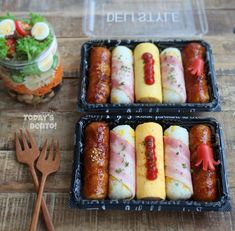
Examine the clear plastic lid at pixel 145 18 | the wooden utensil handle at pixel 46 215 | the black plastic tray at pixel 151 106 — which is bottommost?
the wooden utensil handle at pixel 46 215

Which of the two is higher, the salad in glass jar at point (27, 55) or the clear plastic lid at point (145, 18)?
the clear plastic lid at point (145, 18)

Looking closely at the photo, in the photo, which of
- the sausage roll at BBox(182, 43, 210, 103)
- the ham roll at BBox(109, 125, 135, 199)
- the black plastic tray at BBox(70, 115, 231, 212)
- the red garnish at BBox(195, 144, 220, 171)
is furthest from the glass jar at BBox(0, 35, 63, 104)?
the red garnish at BBox(195, 144, 220, 171)

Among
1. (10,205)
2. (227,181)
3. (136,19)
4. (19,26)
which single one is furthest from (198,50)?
(10,205)

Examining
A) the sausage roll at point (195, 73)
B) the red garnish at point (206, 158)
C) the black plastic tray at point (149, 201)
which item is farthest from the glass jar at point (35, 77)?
the red garnish at point (206, 158)

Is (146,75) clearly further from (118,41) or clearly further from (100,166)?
(100,166)

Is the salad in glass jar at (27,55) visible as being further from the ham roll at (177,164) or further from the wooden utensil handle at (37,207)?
the ham roll at (177,164)

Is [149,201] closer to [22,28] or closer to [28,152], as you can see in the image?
[28,152]
